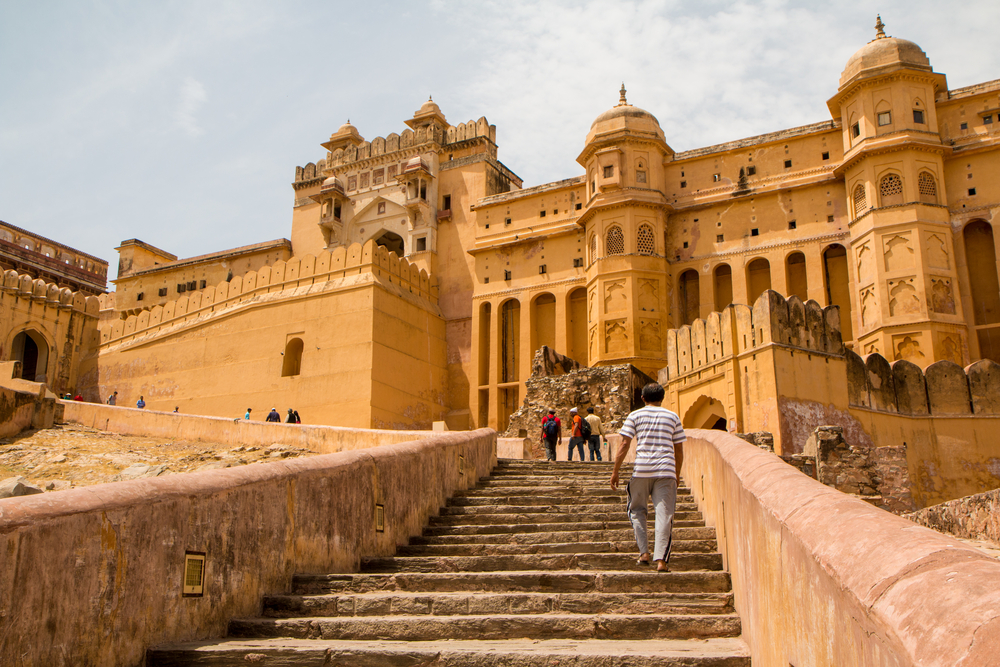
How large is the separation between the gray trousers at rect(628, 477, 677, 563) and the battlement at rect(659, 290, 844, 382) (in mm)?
10270

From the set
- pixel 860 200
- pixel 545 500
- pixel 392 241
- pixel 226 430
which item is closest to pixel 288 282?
pixel 392 241

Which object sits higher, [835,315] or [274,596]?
[835,315]

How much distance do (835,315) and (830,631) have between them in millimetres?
15224

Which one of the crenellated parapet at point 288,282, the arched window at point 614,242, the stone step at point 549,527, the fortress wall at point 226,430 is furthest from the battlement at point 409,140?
the stone step at point 549,527

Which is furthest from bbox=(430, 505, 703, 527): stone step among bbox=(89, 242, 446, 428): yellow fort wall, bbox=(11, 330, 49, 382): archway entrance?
bbox=(11, 330, 49, 382): archway entrance

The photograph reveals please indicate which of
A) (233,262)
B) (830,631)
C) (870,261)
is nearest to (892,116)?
(870,261)

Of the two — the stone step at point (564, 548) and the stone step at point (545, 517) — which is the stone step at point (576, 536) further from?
the stone step at point (545, 517)

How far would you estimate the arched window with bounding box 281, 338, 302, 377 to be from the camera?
25.2 m

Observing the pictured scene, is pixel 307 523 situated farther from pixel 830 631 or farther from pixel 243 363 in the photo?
pixel 243 363

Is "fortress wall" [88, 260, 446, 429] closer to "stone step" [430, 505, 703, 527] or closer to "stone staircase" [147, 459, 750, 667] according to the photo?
"stone step" [430, 505, 703, 527]

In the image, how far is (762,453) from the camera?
15.4ft

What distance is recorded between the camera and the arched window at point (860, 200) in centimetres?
2191

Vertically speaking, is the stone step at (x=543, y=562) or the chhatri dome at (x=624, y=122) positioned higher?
the chhatri dome at (x=624, y=122)

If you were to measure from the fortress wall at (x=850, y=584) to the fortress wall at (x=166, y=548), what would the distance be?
9.03 feet
